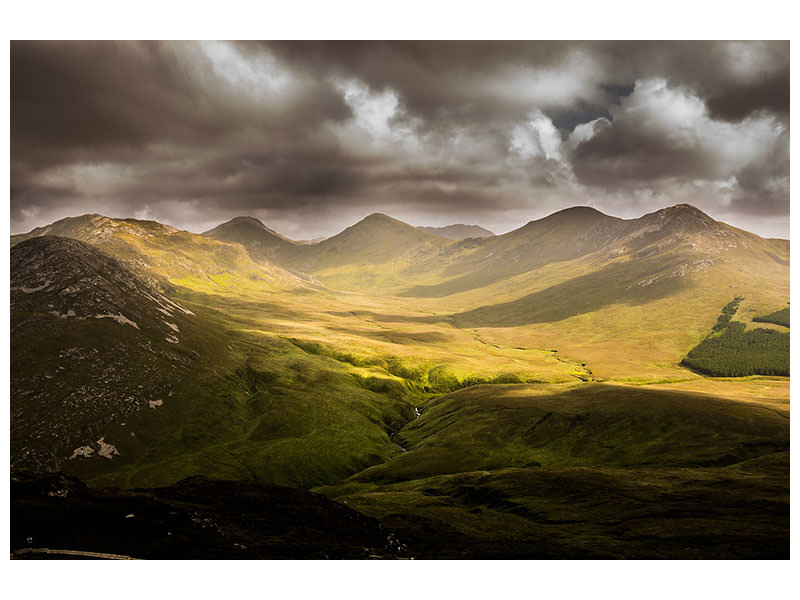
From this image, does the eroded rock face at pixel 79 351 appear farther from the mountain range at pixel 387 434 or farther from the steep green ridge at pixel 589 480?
the steep green ridge at pixel 589 480

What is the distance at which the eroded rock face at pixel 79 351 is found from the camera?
7150 cm

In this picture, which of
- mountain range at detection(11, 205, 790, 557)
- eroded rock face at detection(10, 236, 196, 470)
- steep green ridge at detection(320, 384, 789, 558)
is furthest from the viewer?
eroded rock face at detection(10, 236, 196, 470)

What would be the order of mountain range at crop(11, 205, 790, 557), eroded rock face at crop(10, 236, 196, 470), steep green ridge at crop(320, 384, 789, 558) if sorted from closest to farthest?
steep green ridge at crop(320, 384, 789, 558), mountain range at crop(11, 205, 790, 557), eroded rock face at crop(10, 236, 196, 470)

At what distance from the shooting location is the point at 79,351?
87.8 meters

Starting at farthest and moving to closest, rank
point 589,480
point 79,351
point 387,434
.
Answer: point 387,434 < point 79,351 < point 589,480

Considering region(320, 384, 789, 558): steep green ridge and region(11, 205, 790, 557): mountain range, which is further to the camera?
region(11, 205, 790, 557): mountain range

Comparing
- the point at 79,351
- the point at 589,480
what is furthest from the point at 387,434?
the point at 79,351

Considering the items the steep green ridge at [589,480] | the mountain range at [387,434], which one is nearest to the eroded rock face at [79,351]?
the mountain range at [387,434]

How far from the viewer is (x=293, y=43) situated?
1247 inches

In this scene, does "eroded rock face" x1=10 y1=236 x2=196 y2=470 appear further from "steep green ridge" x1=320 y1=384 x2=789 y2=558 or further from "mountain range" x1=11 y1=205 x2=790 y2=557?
"steep green ridge" x1=320 y1=384 x2=789 y2=558

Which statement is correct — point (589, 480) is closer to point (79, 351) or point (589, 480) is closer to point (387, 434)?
point (387, 434)

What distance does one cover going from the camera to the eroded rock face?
7150 centimetres

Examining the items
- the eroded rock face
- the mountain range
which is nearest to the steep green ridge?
the mountain range

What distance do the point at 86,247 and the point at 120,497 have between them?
115 metres
